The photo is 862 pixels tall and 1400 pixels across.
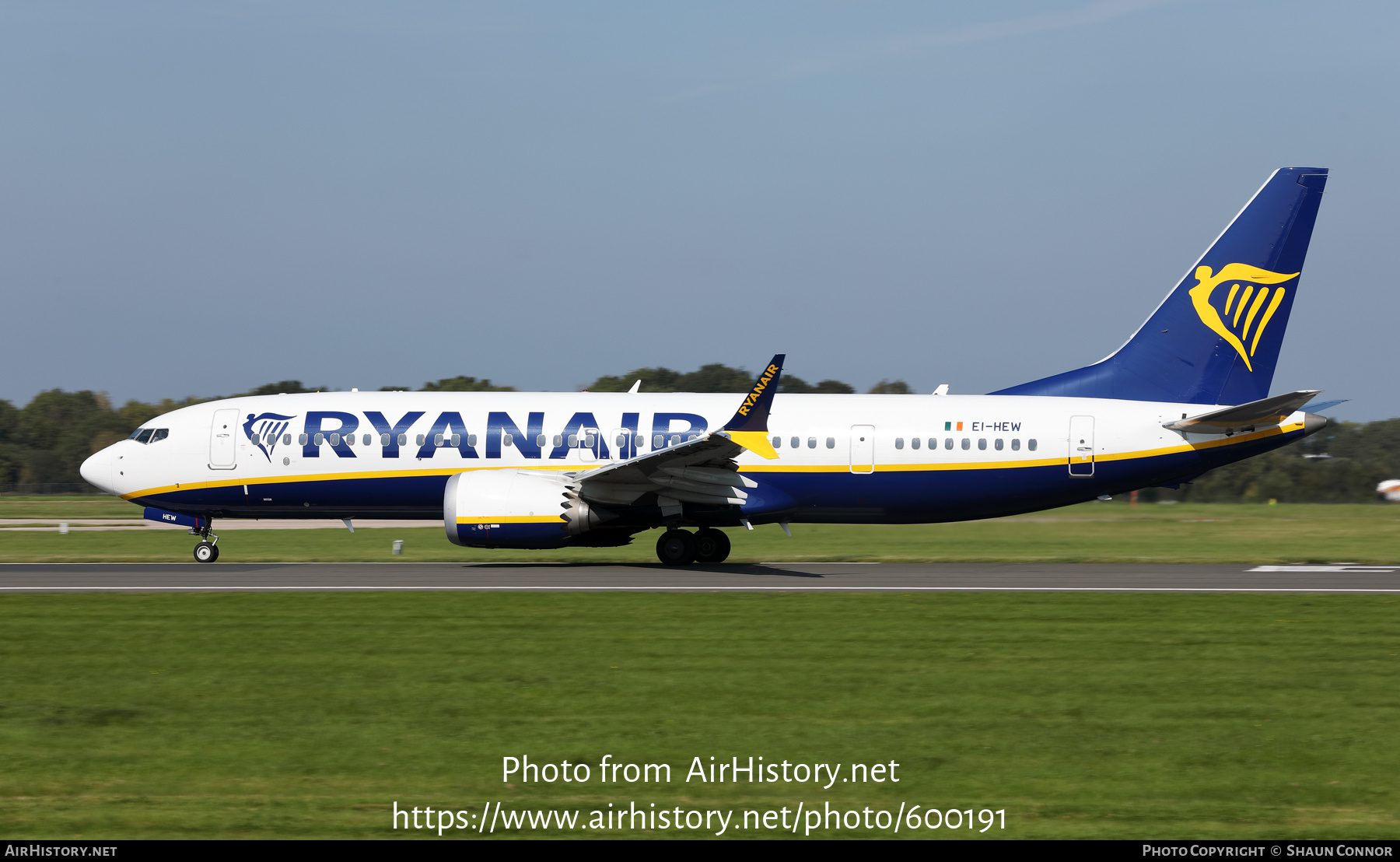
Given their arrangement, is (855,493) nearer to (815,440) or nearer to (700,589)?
(815,440)

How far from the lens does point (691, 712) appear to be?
11305mm

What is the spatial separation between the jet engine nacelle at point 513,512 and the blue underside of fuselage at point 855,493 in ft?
7.67

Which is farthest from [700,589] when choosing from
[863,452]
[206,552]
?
[206,552]

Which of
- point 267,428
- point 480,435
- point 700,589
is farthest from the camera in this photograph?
point 267,428

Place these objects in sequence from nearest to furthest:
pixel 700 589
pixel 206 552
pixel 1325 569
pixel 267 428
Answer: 1. pixel 700 589
2. pixel 1325 569
3. pixel 206 552
4. pixel 267 428

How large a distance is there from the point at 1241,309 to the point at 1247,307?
0.14m

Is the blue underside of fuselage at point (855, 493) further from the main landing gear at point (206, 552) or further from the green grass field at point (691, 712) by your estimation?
the green grass field at point (691, 712)

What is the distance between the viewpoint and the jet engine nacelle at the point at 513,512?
80.3ft

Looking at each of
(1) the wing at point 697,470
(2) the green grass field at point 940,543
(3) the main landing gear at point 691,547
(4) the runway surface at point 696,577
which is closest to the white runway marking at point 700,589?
(4) the runway surface at point 696,577

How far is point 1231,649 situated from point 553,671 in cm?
797

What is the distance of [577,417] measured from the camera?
1069 inches

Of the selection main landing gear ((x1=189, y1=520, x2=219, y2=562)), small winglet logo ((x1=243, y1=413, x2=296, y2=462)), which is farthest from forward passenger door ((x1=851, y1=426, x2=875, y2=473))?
main landing gear ((x1=189, y1=520, x2=219, y2=562))

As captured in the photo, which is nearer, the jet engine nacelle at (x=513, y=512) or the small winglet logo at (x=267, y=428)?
the jet engine nacelle at (x=513, y=512)
